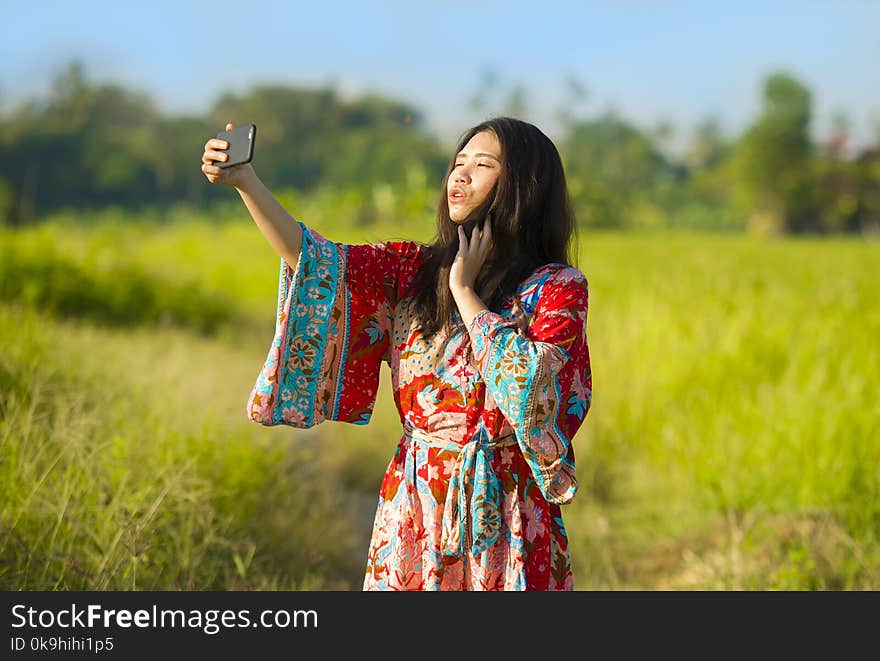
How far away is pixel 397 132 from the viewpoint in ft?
78.8

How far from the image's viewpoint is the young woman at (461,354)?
1.88 meters

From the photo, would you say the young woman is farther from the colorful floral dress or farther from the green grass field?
the green grass field

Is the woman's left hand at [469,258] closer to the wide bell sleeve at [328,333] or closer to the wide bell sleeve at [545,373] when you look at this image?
the wide bell sleeve at [545,373]

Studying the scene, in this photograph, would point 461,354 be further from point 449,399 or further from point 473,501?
point 473,501

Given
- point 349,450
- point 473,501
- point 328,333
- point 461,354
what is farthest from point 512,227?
point 349,450

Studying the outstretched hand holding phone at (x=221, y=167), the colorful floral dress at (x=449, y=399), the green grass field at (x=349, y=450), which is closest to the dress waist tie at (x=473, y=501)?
the colorful floral dress at (x=449, y=399)

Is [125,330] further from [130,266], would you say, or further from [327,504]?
[327,504]

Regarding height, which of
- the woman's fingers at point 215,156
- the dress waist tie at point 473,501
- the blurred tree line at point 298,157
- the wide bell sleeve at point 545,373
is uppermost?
the blurred tree line at point 298,157

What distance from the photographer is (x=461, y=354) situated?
6.50ft

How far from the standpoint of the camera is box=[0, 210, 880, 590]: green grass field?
283 cm

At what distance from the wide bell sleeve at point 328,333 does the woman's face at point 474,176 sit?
0.18m

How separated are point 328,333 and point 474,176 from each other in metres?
0.47

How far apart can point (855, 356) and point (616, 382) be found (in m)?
1.40
